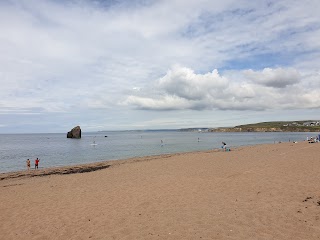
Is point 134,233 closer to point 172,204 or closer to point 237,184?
point 172,204

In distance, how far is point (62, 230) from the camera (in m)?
9.81

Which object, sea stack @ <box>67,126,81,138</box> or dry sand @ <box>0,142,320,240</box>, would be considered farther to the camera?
sea stack @ <box>67,126,81,138</box>

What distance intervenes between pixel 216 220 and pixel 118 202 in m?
5.48

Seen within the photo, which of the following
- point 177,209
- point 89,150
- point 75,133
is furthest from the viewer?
point 75,133

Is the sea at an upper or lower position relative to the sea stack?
lower

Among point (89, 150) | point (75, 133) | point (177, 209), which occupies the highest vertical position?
point (75, 133)

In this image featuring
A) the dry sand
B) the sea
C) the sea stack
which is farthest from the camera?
the sea stack

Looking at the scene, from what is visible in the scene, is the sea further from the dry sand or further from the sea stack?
the sea stack

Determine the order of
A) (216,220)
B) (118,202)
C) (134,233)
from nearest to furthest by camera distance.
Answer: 1. (134,233)
2. (216,220)
3. (118,202)

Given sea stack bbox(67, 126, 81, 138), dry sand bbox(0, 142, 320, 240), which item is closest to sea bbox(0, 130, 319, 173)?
dry sand bbox(0, 142, 320, 240)

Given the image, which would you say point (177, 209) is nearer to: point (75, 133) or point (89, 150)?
point (89, 150)

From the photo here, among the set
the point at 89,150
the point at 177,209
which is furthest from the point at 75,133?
the point at 177,209

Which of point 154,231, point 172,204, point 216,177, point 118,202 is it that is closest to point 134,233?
point 154,231

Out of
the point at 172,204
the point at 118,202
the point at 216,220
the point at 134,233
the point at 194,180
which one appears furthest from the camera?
the point at 194,180
